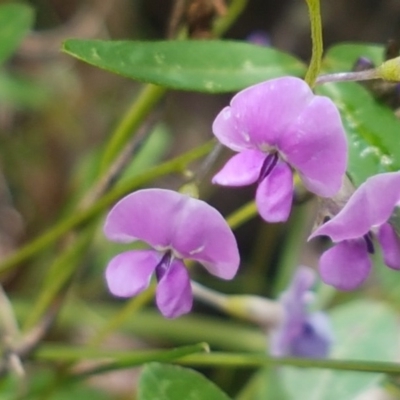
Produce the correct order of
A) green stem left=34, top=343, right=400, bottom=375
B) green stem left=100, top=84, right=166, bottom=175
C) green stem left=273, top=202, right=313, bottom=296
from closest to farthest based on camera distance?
green stem left=34, top=343, right=400, bottom=375 → green stem left=100, top=84, right=166, bottom=175 → green stem left=273, top=202, right=313, bottom=296

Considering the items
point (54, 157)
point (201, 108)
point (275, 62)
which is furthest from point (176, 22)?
point (201, 108)

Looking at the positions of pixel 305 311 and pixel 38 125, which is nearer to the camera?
pixel 305 311

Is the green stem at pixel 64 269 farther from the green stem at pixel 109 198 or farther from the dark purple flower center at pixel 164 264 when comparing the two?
the dark purple flower center at pixel 164 264

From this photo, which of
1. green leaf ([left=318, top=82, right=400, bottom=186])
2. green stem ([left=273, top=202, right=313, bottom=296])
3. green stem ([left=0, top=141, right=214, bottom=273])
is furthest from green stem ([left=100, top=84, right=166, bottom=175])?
green stem ([left=273, top=202, right=313, bottom=296])

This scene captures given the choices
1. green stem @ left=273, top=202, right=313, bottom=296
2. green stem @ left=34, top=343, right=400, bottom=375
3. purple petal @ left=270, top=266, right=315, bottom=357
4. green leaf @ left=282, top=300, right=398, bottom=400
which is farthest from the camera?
green stem @ left=273, top=202, right=313, bottom=296

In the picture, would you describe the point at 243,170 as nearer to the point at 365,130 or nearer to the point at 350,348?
the point at 365,130

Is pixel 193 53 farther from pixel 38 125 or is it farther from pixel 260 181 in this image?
pixel 38 125

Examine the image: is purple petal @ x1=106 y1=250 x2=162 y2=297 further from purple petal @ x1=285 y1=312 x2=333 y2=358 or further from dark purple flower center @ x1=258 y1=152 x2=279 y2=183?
purple petal @ x1=285 y1=312 x2=333 y2=358
